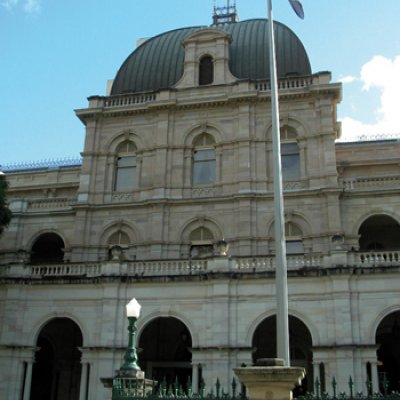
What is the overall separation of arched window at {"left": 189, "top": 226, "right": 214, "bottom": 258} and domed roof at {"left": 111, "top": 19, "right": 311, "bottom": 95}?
9201 mm

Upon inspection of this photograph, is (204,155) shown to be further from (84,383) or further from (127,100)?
(84,383)

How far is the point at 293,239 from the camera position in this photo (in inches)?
1182

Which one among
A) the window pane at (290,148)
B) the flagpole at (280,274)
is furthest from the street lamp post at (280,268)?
the window pane at (290,148)

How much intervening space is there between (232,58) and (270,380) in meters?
27.5

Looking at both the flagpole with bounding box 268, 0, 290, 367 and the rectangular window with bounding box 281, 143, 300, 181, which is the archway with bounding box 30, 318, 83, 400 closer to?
the rectangular window with bounding box 281, 143, 300, 181

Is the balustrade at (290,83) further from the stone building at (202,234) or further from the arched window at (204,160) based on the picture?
the arched window at (204,160)

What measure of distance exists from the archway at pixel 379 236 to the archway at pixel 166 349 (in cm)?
1091

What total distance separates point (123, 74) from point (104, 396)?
68.6 feet

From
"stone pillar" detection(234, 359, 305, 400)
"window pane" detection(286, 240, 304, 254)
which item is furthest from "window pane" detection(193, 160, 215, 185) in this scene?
"stone pillar" detection(234, 359, 305, 400)

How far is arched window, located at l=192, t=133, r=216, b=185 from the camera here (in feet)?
106

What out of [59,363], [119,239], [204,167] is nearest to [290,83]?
[204,167]

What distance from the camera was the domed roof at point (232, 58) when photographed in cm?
3444

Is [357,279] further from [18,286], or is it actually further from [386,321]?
[18,286]

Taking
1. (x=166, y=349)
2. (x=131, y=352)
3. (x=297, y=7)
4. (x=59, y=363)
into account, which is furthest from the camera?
(x=59, y=363)
